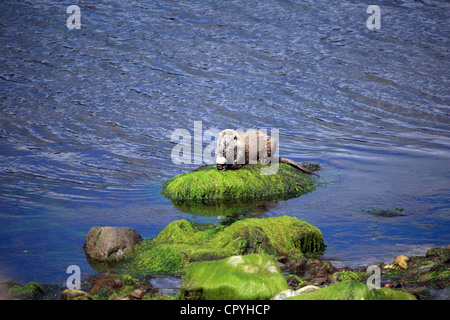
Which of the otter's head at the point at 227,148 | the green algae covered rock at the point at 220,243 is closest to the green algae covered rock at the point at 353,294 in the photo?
the green algae covered rock at the point at 220,243

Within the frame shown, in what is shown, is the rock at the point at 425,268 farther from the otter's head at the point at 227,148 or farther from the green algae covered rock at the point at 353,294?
the otter's head at the point at 227,148

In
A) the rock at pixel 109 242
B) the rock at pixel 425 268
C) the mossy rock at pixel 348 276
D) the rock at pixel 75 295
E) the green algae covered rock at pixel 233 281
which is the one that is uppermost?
the green algae covered rock at pixel 233 281

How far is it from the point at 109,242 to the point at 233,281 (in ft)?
8.57

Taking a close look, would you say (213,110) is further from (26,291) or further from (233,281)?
(233,281)

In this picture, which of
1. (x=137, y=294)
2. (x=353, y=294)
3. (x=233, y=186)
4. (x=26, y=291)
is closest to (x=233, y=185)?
(x=233, y=186)

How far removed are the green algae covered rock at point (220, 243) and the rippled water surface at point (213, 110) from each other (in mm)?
517

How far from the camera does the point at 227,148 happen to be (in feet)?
30.9

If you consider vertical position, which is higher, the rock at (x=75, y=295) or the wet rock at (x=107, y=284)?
the rock at (x=75, y=295)

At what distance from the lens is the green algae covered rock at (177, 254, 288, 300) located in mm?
4504

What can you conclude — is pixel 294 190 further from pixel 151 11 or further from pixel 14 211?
pixel 151 11

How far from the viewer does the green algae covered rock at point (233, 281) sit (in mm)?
4504

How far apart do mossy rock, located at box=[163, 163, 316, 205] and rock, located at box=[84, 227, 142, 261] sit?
98.2 inches

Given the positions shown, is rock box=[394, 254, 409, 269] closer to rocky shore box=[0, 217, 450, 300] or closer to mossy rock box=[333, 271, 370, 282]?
rocky shore box=[0, 217, 450, 300]
